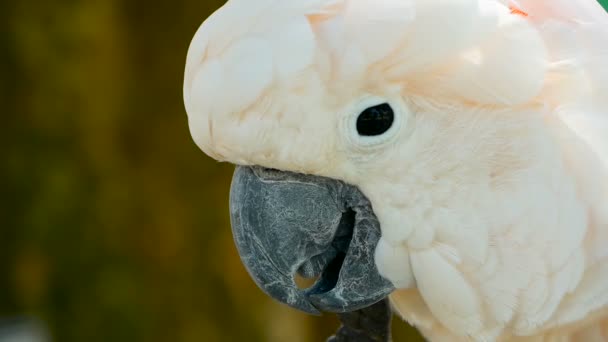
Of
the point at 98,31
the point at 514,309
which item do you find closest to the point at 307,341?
the point at 98,31

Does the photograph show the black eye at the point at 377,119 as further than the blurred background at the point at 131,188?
No

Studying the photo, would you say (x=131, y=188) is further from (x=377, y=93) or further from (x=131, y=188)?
(x=377, y=93)

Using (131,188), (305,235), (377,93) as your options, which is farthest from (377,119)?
(131,188)

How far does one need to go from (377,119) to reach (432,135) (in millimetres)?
108

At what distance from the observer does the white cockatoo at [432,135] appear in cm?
162

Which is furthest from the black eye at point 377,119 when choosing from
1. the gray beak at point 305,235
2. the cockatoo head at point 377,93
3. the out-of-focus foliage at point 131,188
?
the out-of-focus foliage at point 131,188

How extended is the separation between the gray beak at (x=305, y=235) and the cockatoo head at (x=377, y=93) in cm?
1

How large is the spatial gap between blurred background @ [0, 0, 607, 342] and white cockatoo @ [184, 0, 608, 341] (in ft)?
10.9

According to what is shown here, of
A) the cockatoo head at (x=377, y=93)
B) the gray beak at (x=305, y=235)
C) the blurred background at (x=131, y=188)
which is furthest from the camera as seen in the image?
the blurred background at (x=131, y=188)

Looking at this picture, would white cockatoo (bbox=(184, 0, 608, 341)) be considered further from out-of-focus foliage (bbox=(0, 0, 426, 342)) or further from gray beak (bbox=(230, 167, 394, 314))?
out-of-focus foliage (bbox=(0, 0, 426, 342))

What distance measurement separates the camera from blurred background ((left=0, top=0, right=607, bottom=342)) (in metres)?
5.09

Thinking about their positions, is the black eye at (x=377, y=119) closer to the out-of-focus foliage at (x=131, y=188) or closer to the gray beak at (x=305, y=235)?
the gray beak at (x=305, y=235)

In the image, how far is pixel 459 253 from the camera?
1.68 meters

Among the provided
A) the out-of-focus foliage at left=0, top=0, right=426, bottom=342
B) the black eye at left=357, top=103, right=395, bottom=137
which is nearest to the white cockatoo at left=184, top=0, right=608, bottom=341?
the black eye at left=357, top=103, right=395, bottom=137
